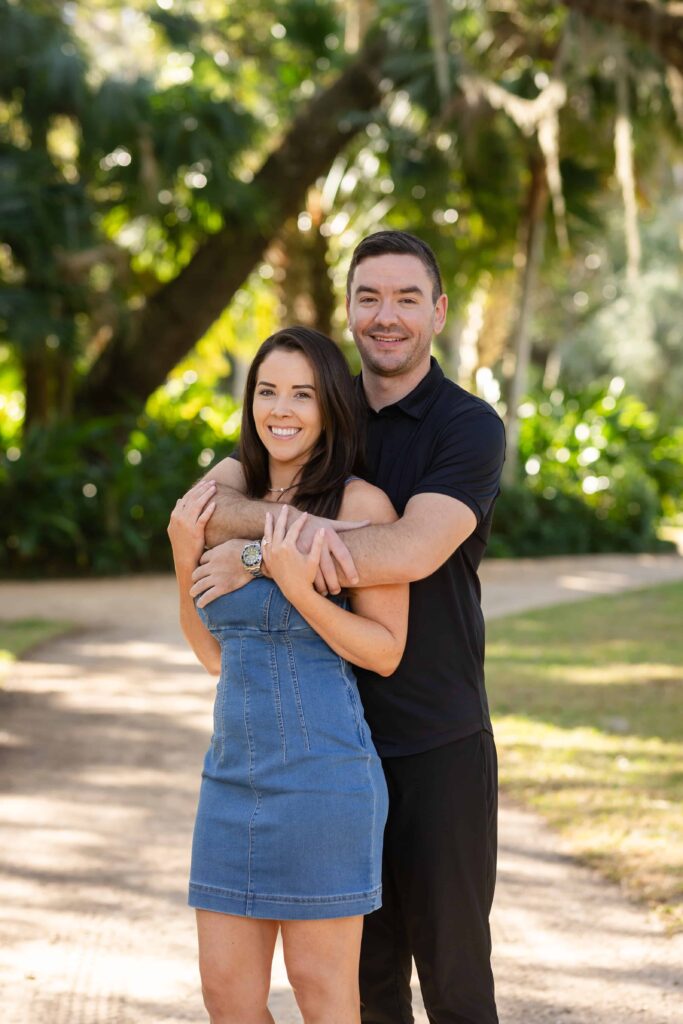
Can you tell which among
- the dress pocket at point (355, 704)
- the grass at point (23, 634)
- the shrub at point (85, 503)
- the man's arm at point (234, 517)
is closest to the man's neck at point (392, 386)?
the man's arm at point (234, 517)

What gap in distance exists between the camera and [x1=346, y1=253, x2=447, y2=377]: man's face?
2.82 m

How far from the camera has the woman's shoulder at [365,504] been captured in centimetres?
263

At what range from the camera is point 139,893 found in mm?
4605

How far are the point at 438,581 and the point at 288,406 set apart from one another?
0.50 metres

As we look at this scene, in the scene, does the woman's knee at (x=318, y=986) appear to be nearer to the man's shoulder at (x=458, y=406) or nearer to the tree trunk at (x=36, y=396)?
the man's shoulder at (x=458, y=406)

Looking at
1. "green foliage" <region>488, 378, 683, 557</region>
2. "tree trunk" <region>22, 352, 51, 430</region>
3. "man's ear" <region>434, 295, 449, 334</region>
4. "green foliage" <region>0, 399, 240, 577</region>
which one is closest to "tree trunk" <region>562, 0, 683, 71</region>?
"man's ear" <region>434, 295, 449, 334</region>

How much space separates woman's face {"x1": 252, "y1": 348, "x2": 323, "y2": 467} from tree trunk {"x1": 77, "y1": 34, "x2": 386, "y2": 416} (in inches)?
469

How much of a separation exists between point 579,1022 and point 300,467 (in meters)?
1.89

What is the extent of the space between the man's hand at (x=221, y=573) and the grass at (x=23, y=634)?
6147 mm

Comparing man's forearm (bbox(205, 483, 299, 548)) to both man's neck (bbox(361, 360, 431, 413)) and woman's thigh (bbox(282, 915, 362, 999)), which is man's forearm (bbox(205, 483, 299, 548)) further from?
woman's thigh (bbox(282, 915, 362, 999))


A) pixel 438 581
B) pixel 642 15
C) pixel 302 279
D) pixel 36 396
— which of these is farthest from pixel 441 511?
pixel 302 279

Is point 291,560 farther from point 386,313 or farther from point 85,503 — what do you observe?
point 85,503

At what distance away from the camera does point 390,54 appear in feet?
47.6

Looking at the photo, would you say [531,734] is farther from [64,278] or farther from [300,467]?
[64,278]
